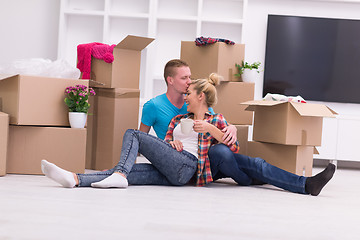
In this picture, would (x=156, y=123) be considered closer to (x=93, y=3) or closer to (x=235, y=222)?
(x=235, y=222)

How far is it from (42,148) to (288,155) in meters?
1.43

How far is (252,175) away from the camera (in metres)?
2.59

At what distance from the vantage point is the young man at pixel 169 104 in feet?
9.33

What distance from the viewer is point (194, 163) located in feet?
8.22

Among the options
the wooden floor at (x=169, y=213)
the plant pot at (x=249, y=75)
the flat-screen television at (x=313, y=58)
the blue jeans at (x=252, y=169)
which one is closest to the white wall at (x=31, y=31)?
the flat-screen television at (x=313, y=58)

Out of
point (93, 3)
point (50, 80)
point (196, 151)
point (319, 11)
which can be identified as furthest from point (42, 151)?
point (319, 11)

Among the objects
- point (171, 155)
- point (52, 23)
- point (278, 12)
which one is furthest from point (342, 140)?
point (52, 23)

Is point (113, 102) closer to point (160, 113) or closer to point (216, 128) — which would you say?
point (160, 113)

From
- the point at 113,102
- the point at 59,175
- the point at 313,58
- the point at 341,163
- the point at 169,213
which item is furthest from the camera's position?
the point at 341,163

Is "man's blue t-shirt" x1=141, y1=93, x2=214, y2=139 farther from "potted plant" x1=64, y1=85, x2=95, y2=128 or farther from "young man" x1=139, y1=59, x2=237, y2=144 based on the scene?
"potted plant" x1=64, y1=85, x2=95, y2=128

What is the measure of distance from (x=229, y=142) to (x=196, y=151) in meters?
0.18

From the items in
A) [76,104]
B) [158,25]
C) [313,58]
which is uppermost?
[158,25]

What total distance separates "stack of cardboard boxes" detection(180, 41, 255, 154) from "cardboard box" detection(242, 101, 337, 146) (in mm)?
284

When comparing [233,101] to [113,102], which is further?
[233,101]
